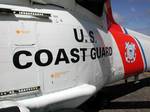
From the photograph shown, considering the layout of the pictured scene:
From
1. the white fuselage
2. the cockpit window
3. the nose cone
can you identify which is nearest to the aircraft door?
the white fuselage

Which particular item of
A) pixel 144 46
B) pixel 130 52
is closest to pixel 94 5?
pixel 130 52

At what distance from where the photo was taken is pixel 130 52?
225 inches

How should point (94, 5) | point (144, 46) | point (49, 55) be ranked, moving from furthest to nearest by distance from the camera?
point (144, 46) → point (94, 5) → point (49, 55)

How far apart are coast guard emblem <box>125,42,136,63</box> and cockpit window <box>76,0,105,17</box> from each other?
3.61 ft

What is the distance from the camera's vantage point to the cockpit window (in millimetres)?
4418

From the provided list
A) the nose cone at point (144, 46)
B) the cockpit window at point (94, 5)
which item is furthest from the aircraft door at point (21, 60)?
the nose cone at point (144, 46)

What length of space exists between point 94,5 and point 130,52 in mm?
1589

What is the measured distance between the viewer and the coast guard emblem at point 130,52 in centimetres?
561

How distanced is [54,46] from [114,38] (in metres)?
2.04

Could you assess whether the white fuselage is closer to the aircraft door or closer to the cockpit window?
the aircraft door

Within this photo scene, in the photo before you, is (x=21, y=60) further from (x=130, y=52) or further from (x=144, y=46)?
(x=144, y=46)

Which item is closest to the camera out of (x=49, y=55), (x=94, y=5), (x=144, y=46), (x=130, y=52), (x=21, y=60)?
(x=21, y=60)

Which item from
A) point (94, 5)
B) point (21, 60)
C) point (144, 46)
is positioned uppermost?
point (94, 5)

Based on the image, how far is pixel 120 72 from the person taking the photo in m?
5.54
